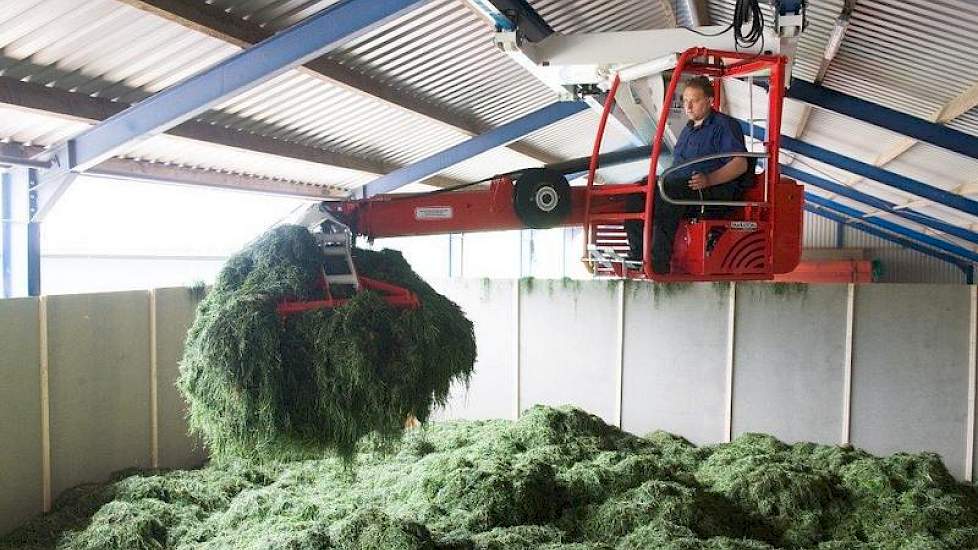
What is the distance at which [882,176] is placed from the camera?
38.9 ft

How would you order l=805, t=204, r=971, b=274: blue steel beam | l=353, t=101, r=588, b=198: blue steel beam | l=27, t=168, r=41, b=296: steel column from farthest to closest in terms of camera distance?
1. l=805, t=204, r=971, b=274: blue steel beam
2. l=353, t=101, r=588, b=198: blue steel beam
3. l=27, t=168, r=41, b=296: steel column

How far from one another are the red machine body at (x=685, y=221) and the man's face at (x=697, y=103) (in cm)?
23

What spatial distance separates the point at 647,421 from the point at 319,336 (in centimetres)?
713

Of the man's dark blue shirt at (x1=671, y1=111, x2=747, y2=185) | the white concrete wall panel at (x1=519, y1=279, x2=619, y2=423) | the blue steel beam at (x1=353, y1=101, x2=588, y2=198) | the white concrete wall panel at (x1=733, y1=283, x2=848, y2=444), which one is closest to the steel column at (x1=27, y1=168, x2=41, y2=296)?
the blue steel beam at (x1=353, y1=101, x2=588, y2=198)

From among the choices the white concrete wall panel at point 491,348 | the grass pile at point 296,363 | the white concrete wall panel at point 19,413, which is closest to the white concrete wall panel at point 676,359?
the white concrete wall panel at point 491,348

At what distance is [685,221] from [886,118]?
5.12 meters

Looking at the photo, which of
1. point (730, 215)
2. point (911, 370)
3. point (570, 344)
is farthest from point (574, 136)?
point (730, 215)

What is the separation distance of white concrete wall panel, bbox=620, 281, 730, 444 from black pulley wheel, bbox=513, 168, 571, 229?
18.7 ft

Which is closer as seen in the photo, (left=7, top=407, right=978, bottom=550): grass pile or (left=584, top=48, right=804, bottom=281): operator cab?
(left=584, top=48, right=804, bottom=281): operator cab

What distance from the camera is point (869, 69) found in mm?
7730

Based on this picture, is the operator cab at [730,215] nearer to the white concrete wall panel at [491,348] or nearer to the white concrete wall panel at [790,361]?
the white concrete wall panel at [790,361]

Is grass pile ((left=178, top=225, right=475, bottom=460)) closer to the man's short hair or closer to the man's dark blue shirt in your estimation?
the man's dark blue shirt

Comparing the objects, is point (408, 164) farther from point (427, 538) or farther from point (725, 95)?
point (427, 538)

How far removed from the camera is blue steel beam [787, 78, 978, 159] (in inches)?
312
